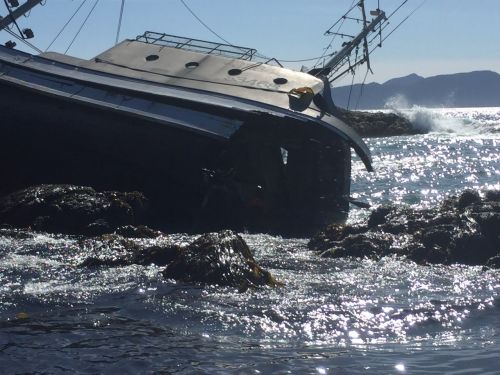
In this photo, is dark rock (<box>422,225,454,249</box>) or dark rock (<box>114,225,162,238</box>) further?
dark rock (<box>114,225,162,238</box>)

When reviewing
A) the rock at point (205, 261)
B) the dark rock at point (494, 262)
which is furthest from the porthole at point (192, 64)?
the dark rock at point (494, 262)

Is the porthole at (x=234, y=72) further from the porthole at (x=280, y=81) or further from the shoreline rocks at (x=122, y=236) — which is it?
the shoreline rocks at (x=122, y=236)

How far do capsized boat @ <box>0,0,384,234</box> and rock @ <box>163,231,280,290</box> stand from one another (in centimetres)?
617

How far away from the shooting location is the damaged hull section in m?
18.5

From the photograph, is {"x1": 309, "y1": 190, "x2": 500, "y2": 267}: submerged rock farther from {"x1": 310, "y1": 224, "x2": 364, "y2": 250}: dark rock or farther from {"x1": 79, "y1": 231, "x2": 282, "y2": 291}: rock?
{"x1": 79, "y1": 231, "x2": 282, "y2": 291}: rock

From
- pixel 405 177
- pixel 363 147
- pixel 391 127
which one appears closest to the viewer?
pixel 363 147

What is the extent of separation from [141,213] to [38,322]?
857 cm

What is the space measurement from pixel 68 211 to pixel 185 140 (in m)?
3.22

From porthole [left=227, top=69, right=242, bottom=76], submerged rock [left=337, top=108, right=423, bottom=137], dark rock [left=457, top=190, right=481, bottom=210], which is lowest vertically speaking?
dark rock [left=457, top=190, right=481, bottom=210]

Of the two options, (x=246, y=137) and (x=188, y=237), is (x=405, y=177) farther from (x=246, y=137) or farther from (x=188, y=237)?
(x=188, y=237)

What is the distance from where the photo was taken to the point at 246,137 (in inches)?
807

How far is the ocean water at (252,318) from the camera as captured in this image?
7.99 m

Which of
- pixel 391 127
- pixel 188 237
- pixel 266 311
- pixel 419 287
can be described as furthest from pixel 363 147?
pixel 391 127

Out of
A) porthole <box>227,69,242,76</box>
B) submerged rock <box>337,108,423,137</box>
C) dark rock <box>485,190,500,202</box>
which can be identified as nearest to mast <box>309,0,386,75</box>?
porthole <box>227,69,242,76</box>
